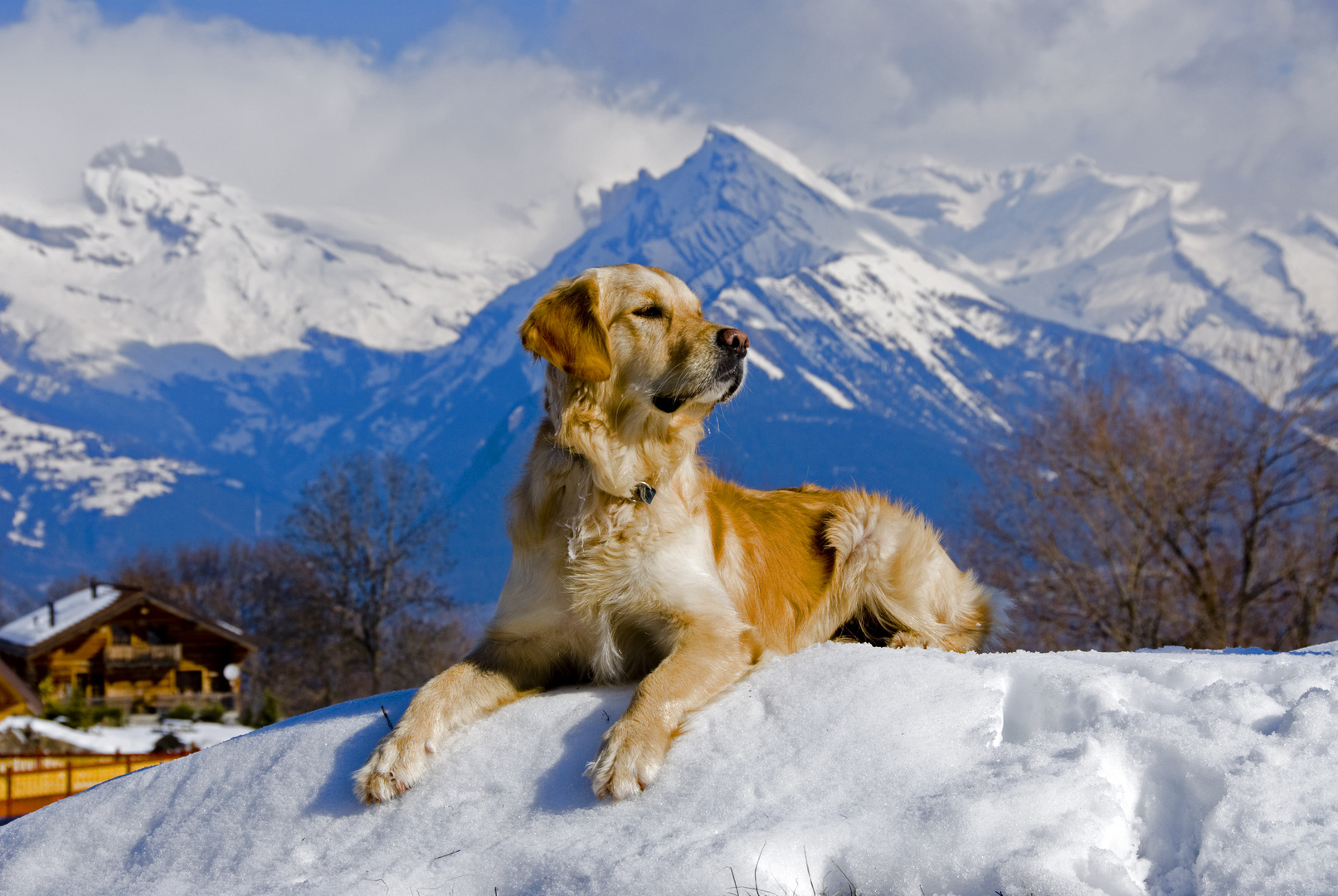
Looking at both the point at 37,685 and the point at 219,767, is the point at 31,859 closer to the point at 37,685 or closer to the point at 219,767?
the point at 219,767

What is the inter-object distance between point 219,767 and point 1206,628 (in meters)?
25.2

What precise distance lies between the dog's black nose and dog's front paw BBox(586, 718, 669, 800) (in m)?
1.87

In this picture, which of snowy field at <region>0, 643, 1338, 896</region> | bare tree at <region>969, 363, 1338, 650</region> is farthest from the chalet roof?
snowy field at <region>0, 643, 1338, 896</region>

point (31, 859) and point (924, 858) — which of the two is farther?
point (31, 859)

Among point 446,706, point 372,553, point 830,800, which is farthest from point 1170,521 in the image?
point 372,553

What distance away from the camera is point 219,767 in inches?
183

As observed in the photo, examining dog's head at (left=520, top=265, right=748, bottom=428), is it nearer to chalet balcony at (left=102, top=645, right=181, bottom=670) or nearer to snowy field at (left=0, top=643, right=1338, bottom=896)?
snowy field at (left=0, top=643, right=1338, bottom=896)

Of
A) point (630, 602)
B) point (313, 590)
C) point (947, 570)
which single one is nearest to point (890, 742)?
point (630, 602)

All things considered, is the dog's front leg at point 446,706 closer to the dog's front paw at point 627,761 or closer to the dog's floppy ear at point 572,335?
the dog's front paw at point 627,761

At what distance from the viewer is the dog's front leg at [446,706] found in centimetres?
399

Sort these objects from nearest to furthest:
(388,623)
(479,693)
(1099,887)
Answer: (1099,887)
(479,693)
(388,623)

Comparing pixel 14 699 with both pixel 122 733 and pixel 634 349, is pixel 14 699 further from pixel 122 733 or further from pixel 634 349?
pixel 634 349

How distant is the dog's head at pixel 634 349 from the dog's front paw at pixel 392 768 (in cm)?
173

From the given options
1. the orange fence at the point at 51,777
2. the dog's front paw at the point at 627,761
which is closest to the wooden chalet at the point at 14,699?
the orange fence at the point at 51,777
